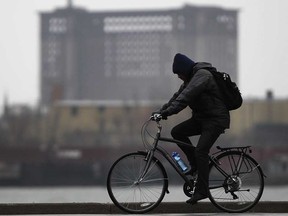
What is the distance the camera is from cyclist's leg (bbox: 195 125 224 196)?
6.79 m

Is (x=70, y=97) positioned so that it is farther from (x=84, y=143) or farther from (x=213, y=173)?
(x=213, y=173)

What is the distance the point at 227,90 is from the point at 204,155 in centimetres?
60

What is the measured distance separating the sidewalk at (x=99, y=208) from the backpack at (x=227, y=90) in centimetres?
93

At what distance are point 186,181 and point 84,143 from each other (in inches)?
3049

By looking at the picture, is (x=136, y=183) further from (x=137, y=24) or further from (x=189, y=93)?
(x=137, y=24)

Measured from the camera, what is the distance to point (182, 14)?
18238 cm

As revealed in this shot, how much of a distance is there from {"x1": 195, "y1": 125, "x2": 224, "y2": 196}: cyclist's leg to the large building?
146 meters

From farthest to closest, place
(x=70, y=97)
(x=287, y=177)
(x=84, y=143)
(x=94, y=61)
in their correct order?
1. (x=94, y=61)
2. (x=70, y=97)
3. (x=84, y=143)
4. (x=287, y=177)

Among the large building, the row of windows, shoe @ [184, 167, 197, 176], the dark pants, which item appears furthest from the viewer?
the row of windows

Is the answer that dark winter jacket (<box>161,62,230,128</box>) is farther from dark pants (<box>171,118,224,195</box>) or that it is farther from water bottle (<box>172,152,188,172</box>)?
water bottle (<box>172,152,188,172</box>)

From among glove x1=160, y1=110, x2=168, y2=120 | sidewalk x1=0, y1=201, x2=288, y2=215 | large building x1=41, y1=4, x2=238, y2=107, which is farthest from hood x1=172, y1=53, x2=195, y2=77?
large building x1=41, y1=4, x2=238, y2=107

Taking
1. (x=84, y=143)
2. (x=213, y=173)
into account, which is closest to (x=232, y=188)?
(x=213, y=173)

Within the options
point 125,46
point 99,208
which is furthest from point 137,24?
point 99,208

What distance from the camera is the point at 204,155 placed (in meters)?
6.80
